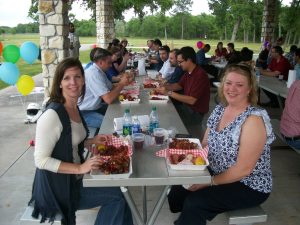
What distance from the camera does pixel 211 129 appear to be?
240 centimetres

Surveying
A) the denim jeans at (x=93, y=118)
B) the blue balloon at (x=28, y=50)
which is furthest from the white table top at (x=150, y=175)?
the blue balloon at (x=28, y=50)

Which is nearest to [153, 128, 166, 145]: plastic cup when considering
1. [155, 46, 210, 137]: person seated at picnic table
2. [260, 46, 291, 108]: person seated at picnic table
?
[155, 46, 210, 137]: person seated at picnic table

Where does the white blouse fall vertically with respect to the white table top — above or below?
above

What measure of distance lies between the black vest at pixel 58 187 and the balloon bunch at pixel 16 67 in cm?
324

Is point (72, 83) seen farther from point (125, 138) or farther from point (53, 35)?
point (53, 35)

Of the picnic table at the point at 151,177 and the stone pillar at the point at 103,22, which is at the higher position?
the stone pillar at the point at 103,22

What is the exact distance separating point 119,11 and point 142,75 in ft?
41.0

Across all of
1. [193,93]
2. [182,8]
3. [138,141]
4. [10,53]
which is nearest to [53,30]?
[10,53]

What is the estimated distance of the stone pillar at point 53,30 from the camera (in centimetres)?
498

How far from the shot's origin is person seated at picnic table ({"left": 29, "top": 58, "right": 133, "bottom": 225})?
193 centimetres

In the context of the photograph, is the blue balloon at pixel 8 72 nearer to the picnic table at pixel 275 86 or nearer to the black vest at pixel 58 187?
the black vest at pixel 58 187

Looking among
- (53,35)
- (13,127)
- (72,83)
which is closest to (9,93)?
(13,127)

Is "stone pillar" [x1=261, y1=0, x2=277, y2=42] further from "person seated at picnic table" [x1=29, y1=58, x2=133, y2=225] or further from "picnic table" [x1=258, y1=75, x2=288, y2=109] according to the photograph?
"person seated at picnic table" [x1=29, y1=58, x2=133, y2=225]

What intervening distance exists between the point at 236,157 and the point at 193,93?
1801mm
